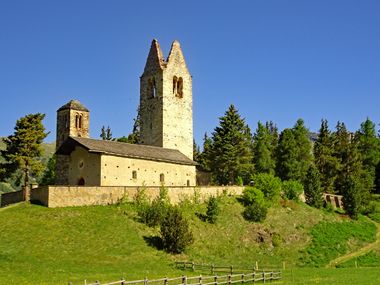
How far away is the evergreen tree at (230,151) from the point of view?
216ft

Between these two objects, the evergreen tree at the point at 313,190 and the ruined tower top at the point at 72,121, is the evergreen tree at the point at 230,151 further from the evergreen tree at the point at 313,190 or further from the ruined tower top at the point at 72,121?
the ruined tower top at the point at 72,121

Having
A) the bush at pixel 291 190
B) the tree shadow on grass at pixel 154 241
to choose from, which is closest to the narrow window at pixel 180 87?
the bush at pixel 291 190

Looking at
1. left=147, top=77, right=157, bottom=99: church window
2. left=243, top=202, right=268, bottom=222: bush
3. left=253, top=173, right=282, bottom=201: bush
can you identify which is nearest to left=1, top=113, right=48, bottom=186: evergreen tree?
left=147, top=77, right=157, bottom=99: church window

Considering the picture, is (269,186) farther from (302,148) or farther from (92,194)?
(92,194)

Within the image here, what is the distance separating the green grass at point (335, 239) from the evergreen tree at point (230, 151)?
15.8m

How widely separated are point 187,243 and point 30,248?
37.5 ft

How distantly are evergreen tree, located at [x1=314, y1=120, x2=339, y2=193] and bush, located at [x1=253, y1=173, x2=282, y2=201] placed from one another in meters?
13.3

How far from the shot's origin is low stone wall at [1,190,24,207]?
4352 centimetres

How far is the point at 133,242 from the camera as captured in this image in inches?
1529

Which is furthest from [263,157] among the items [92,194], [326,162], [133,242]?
[133,242]

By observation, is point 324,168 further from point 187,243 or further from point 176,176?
point 187,243

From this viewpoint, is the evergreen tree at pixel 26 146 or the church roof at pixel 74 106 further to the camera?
the church roof at pixel 74 106

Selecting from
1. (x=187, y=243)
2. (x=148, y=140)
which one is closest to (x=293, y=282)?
(x=187, y=243)

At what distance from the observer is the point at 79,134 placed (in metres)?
62.0
